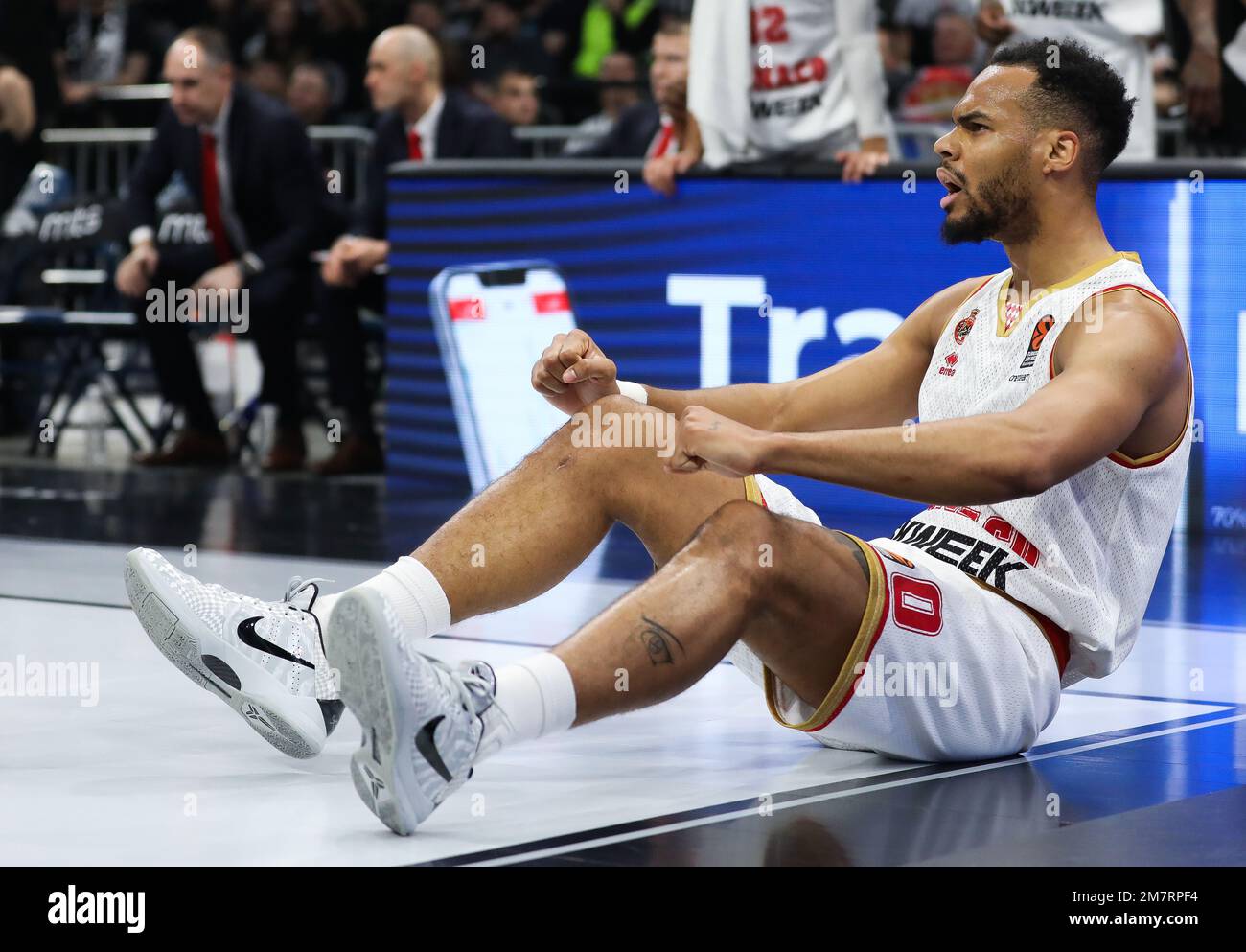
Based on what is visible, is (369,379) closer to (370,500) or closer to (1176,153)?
(370,500)

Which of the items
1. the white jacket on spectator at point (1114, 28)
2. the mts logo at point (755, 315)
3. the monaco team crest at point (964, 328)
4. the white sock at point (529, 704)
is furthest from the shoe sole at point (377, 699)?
the white jacket on spectator at point (1114, 28)

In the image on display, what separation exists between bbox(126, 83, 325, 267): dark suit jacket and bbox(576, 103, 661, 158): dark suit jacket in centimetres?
137

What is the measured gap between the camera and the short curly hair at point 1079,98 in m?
3.15

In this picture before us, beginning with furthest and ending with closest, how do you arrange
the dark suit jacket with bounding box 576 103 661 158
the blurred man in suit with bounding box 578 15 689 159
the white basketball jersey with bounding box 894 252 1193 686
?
the dark suit jacket with bounding box 576 103 661 158 → the blurred man in suit with bounding box 578 15 689 159 → the white basketball jersey with bounding box 894 252 1193 686

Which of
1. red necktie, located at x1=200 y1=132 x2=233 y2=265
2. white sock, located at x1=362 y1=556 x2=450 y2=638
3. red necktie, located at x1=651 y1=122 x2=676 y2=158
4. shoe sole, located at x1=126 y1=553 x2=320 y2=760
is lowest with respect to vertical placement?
shoe sole, located at x1=126 y1=553 x2=320 y2=760

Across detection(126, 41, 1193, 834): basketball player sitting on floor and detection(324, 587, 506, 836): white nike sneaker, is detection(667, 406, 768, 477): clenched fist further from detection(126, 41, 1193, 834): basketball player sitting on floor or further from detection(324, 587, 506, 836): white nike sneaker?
detection(324, 587, 506, 836): white nike sneaker

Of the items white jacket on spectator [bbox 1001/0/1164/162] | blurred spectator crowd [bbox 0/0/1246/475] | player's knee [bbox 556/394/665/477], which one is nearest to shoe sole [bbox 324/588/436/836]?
player's knee [bbox 556/394/665/477]

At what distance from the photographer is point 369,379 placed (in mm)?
8961

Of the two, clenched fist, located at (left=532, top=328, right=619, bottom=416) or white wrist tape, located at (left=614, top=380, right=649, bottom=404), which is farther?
white wrist tape, located at (left=614, top=380, right=649, bottom=404)

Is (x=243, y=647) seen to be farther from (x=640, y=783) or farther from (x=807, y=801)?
(x=807, y=801)

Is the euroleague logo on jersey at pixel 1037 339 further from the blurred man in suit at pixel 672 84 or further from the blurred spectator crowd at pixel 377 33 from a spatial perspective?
the blurred spectator crowd at pixel 377 33

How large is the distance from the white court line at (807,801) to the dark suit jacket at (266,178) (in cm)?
573

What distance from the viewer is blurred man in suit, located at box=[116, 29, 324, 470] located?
843 cm

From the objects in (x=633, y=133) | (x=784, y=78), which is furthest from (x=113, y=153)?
(x=784, y=78)
